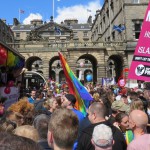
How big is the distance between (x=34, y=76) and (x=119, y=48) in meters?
14.7

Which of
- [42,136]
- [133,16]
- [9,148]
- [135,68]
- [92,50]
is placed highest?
[133,16]

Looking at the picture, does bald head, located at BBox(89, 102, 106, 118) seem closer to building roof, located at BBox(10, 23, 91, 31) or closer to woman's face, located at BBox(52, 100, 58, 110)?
woman's face, located at BBox(52, 100, 58, 110)

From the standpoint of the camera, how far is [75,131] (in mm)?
3023

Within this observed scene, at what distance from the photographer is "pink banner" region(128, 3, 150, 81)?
24.2 ft

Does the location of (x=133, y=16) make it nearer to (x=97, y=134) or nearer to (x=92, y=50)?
(x=92, y=50)

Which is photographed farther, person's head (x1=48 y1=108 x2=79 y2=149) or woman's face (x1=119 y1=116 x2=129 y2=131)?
woman's face (x1=119 y1=116 x2=129 y2=131)

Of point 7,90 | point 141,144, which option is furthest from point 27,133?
point 7,90

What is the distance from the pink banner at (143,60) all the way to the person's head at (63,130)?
14.7 ft

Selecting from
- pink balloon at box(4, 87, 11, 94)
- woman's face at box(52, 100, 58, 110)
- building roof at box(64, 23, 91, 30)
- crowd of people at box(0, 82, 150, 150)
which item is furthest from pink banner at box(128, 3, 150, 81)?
building roof at box(64, 23, 91, 30)

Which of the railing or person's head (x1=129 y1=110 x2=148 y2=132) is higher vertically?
the railing

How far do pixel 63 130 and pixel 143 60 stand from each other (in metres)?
5.08

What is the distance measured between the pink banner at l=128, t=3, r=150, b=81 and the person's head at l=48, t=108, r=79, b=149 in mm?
4483

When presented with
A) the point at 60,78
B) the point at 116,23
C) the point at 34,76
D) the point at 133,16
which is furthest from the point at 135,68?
the point at 60,78

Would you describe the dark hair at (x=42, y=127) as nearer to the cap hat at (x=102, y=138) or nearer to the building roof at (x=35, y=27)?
the cap hat at (x=102, y=138)
